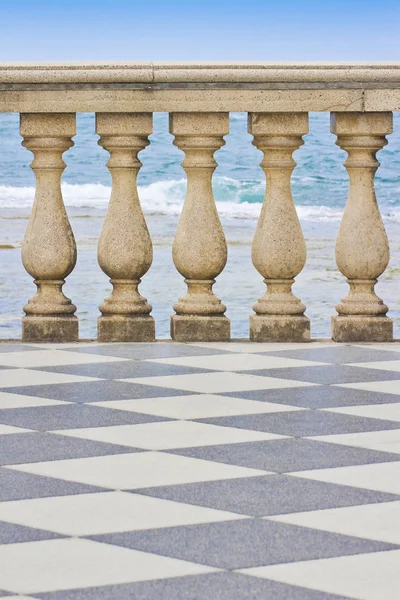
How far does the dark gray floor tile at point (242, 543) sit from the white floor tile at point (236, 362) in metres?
2.07

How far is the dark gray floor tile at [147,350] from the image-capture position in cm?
509

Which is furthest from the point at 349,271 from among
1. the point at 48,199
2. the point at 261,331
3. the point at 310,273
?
the point at 310,273

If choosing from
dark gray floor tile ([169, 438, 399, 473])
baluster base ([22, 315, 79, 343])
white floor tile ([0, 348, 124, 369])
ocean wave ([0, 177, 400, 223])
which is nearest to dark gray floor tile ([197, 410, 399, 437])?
dark gray floor tile ([169, 438, 399, 473])

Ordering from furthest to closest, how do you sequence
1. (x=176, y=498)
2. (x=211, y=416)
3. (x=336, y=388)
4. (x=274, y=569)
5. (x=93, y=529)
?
(x=336, y=388)
(x=211, y=416)
(x=176, y=498)
(x=93, y=529)
(x=274, y=569)

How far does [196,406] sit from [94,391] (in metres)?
0.43

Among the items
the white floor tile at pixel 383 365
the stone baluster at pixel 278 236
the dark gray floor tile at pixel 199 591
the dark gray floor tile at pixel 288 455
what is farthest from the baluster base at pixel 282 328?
the dark gray floor tile at pixel 199 591

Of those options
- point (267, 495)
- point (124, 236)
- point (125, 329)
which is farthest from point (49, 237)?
point (267, 495)

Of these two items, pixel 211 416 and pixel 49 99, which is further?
pixel 49 99

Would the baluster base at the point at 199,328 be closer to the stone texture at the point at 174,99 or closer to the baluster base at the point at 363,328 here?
the baluster base at the point at 363,328

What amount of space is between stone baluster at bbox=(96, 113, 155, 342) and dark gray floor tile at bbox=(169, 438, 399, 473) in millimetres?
1995

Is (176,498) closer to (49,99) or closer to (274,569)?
(274,569)

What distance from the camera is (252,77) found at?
5.23m

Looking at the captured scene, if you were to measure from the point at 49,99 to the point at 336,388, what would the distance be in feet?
5.73

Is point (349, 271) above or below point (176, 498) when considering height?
above
